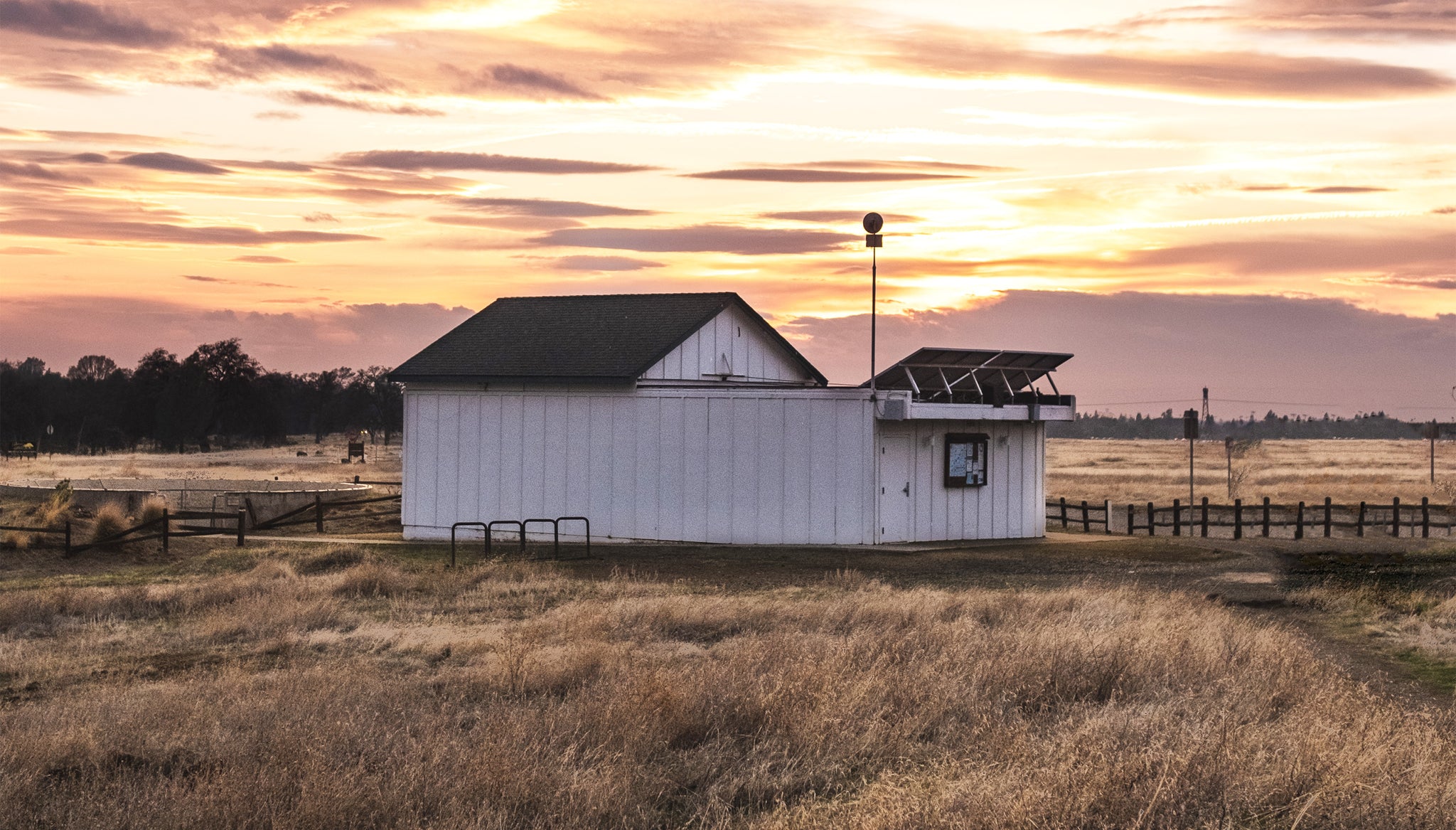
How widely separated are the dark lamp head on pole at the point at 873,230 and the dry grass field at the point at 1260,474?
25.9m

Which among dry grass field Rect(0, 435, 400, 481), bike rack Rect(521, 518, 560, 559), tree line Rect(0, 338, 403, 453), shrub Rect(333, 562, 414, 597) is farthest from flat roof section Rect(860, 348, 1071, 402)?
tree line Rect(0, 338, 403, 453)

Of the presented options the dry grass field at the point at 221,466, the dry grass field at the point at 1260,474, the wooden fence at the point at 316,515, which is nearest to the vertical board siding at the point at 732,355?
the wooden fence at the point at 316,515

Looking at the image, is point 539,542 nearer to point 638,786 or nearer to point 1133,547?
point 1133,547

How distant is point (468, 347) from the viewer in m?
32.1

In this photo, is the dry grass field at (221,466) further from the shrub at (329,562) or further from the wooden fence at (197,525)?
the shrub at (329,562)

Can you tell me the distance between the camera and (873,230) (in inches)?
1118

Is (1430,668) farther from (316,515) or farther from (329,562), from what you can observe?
(316,515)

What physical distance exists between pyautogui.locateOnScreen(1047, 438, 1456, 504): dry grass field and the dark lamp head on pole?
25914 millimetres

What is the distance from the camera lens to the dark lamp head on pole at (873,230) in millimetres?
28422

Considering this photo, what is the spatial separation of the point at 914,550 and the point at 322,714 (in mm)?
18391

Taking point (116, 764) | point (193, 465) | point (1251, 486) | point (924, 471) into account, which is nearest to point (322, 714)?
point (116, 764)

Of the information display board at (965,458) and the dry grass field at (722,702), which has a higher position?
the information display board at (965,458)

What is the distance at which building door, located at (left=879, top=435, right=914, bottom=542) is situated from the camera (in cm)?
2858

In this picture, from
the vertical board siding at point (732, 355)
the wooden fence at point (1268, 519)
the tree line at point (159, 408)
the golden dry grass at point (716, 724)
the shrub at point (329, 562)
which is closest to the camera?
the golden dry grass at point (716, 724)
